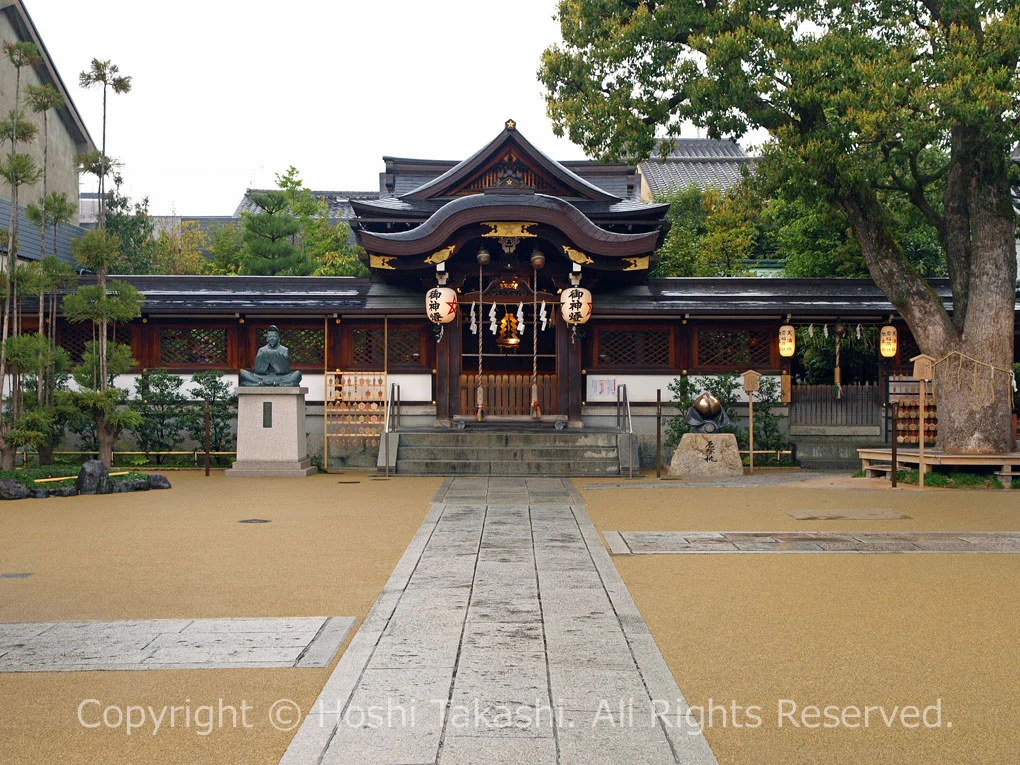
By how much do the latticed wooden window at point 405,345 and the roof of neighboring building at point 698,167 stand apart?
24.4 meters

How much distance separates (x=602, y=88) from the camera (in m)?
16.8

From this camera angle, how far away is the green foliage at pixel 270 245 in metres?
31.2

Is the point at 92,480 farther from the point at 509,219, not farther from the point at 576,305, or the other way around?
the point at 576,305

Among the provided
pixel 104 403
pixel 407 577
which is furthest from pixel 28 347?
pixel 407 577

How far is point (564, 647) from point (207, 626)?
2428 mm

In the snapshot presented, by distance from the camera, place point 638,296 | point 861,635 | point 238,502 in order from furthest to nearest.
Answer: point 638,296, point 238,502, point 861,635

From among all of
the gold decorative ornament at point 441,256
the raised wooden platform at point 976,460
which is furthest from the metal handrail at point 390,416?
the raised wooden platform at point 976,460

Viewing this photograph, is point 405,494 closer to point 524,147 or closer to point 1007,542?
point 1007,542

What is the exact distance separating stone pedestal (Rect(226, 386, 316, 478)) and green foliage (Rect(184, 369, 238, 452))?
6.99ft

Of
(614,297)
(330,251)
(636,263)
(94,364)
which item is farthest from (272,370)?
(330,251)

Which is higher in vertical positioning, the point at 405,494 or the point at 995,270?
the point at 995,270

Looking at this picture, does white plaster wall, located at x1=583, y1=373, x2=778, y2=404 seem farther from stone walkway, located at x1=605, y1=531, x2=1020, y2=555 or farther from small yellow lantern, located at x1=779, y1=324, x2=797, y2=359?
stone walkway, located at x1=605, y1=531, x2=1020, y2=555

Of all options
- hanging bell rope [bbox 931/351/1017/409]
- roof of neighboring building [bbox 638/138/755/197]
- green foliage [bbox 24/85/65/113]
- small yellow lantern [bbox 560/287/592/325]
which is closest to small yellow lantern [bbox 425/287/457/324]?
small yellow lantern [bbox 560/287/592/325]

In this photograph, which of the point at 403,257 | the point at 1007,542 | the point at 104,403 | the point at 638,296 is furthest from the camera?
the point at 638,296
